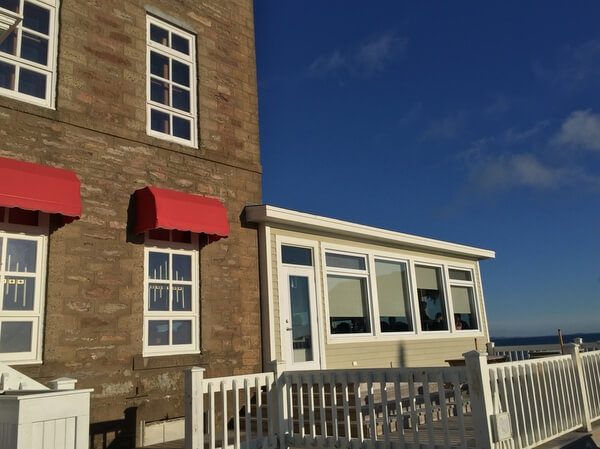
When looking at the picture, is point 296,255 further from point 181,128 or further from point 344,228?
point 181,128

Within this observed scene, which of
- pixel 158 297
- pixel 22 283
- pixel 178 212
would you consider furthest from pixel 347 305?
pixel 22 283

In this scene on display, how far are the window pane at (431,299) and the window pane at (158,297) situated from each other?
648 cm

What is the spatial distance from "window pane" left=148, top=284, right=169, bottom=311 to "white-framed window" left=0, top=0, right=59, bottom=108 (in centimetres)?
276

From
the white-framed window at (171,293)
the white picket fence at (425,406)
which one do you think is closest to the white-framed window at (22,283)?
the white-framed window at (171,293)

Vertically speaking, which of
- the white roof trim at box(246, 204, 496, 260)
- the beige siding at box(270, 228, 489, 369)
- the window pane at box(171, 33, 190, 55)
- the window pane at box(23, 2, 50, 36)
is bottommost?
the beige siding at box(270, 228, 489, 369)

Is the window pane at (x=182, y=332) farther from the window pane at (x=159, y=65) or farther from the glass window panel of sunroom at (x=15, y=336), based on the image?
the window pane at (x=159, y=65)

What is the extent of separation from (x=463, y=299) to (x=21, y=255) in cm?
1069

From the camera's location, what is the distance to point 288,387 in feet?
22.3

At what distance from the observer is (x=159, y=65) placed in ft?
28.8

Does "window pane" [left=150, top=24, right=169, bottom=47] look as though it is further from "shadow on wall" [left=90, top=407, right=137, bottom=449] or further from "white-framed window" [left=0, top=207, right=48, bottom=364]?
"shadow on wall" [left=90, top=407, right=137, bottom=449]

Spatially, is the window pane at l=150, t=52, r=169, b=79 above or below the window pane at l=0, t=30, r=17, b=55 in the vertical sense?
above

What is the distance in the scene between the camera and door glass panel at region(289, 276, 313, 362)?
949 centimetres

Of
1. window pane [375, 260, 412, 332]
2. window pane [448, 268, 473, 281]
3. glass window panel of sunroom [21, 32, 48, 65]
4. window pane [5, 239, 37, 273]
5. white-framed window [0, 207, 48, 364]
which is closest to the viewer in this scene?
white-framed window [0, 207, 48, 364]

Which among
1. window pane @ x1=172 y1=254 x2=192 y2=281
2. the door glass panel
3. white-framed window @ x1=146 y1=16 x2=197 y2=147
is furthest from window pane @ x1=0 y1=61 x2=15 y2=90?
the door glass panel
